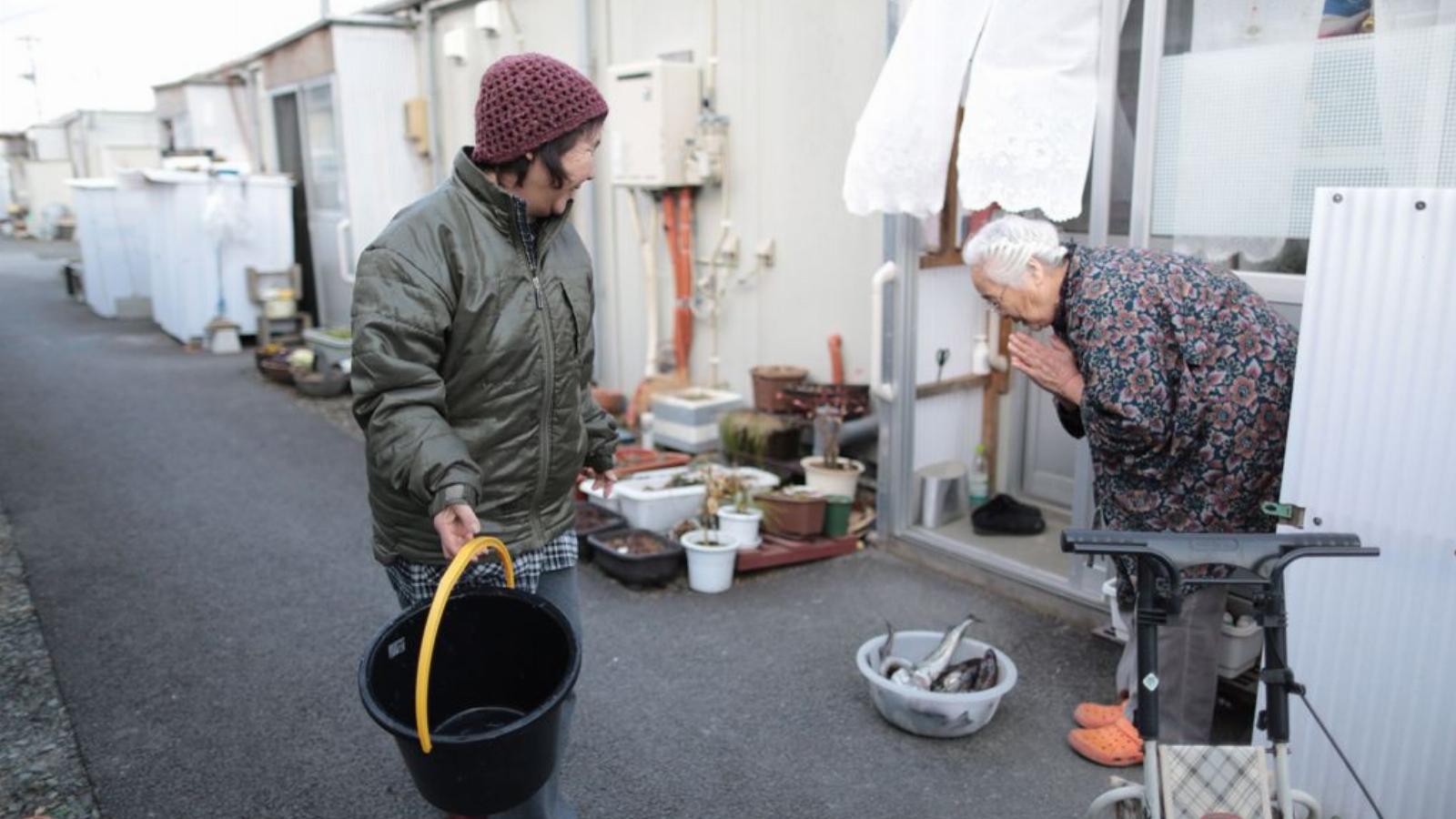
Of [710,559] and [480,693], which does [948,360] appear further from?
[480,693]

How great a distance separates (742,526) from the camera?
16.3 ft

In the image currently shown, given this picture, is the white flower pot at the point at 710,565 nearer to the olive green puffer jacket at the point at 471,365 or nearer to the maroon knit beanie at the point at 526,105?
the olive green puffer jacket at the point at 471,365

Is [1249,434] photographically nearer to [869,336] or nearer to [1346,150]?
[1346,150]

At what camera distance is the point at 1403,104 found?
321 centimetres

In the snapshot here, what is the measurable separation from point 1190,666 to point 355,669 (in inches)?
117

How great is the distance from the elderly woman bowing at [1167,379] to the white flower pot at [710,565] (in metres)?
2.07

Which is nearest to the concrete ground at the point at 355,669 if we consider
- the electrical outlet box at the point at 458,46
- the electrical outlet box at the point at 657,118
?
the electrical outlet box at the point at 657,118

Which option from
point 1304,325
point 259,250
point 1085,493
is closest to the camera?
point 1304,325

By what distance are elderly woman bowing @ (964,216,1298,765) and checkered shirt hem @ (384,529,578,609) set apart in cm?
142

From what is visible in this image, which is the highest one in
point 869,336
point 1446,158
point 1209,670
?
point 1446,158

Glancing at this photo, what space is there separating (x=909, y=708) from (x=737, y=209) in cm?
368

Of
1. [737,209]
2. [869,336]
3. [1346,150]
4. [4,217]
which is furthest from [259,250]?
[4,217]

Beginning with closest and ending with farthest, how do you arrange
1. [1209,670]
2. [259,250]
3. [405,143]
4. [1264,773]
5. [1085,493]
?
[1264,773] → [1209,670] → [1085,493] → [405,143] → [259,250]

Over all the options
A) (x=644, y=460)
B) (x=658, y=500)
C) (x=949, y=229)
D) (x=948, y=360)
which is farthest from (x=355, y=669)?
(x=949, y=229)
